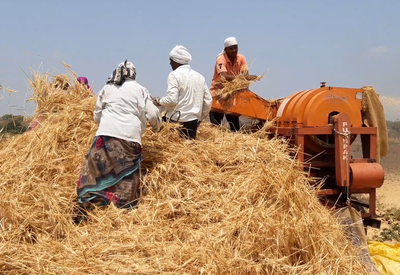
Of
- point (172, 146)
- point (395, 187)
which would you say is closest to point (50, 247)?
point (172, 146)

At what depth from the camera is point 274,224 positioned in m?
2.81

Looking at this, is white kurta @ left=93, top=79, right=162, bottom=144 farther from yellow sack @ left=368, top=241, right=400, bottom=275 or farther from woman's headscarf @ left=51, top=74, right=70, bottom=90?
yellow sack @ left=368, top=241, right=400, bottom=275

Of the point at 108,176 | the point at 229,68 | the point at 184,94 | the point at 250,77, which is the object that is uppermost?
the point at 229,68

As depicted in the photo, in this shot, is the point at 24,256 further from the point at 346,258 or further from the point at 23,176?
the point at 346,258

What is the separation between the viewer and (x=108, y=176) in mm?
3490

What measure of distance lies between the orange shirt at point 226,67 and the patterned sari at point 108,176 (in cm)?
192

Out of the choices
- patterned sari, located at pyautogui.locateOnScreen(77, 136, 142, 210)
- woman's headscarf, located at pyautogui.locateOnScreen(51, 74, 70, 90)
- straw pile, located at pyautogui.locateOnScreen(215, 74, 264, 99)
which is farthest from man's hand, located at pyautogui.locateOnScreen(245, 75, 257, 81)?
woman's headscarf, located at pyautogui.locateOnScreen(51, 74, 70, 90)

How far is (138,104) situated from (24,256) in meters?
1.60

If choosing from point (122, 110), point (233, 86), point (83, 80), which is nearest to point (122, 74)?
point (122, 110)

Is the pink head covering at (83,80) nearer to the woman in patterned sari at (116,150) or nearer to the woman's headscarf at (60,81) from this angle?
the woman's headscarf at (60,81)

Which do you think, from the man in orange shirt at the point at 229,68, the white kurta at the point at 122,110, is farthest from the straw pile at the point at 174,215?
the man in orange shirt at the point at 229,68

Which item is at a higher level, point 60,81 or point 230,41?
point 230,41

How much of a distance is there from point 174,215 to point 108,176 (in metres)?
0.70

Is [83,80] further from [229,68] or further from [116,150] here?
[116,150]
